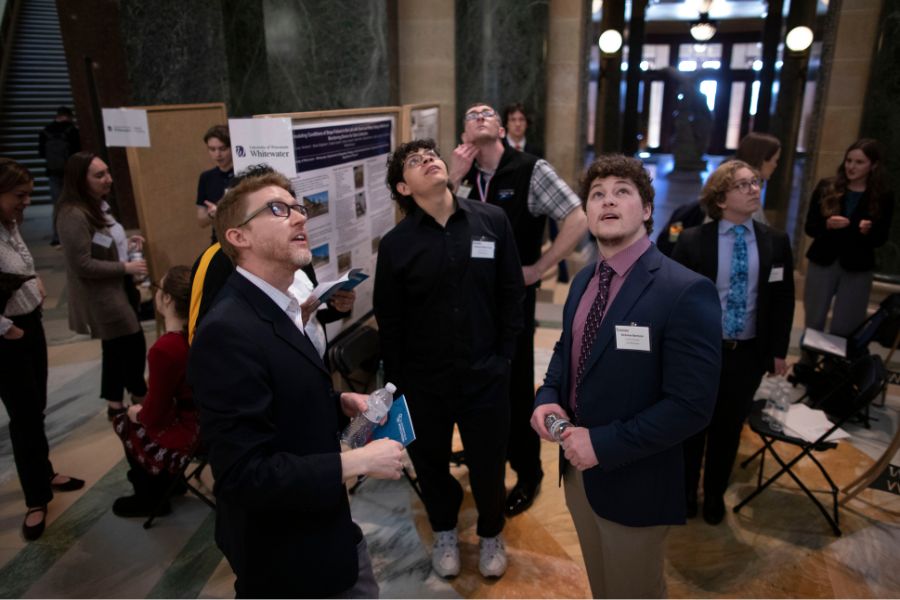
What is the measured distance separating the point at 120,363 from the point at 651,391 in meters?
3.40

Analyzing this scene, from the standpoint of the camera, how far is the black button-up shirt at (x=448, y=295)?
2547mm

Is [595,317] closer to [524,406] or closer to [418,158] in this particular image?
[418,158]

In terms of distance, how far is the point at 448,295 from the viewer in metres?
2.55

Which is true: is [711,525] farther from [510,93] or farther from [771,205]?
[771,205]

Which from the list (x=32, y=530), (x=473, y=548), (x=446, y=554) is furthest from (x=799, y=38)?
(x=32, y=530)

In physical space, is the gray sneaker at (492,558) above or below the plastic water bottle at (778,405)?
below

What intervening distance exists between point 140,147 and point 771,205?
8.29 m

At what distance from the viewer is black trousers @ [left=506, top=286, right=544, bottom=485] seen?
3.21 metres

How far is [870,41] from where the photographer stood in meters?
5.93

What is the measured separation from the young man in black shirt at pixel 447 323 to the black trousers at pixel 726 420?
1.07 m

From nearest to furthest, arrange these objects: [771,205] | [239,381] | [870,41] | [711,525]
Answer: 1. [239,381]
2. [711,525]
3. [870,41]
4. [771,205]

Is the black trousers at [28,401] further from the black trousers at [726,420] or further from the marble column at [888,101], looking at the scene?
the marble column at [888,101]

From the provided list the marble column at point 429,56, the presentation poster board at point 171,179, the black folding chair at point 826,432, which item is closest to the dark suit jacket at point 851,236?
the black folding chair at point 826,432

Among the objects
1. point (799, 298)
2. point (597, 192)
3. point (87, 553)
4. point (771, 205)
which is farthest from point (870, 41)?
point (87, 553)
